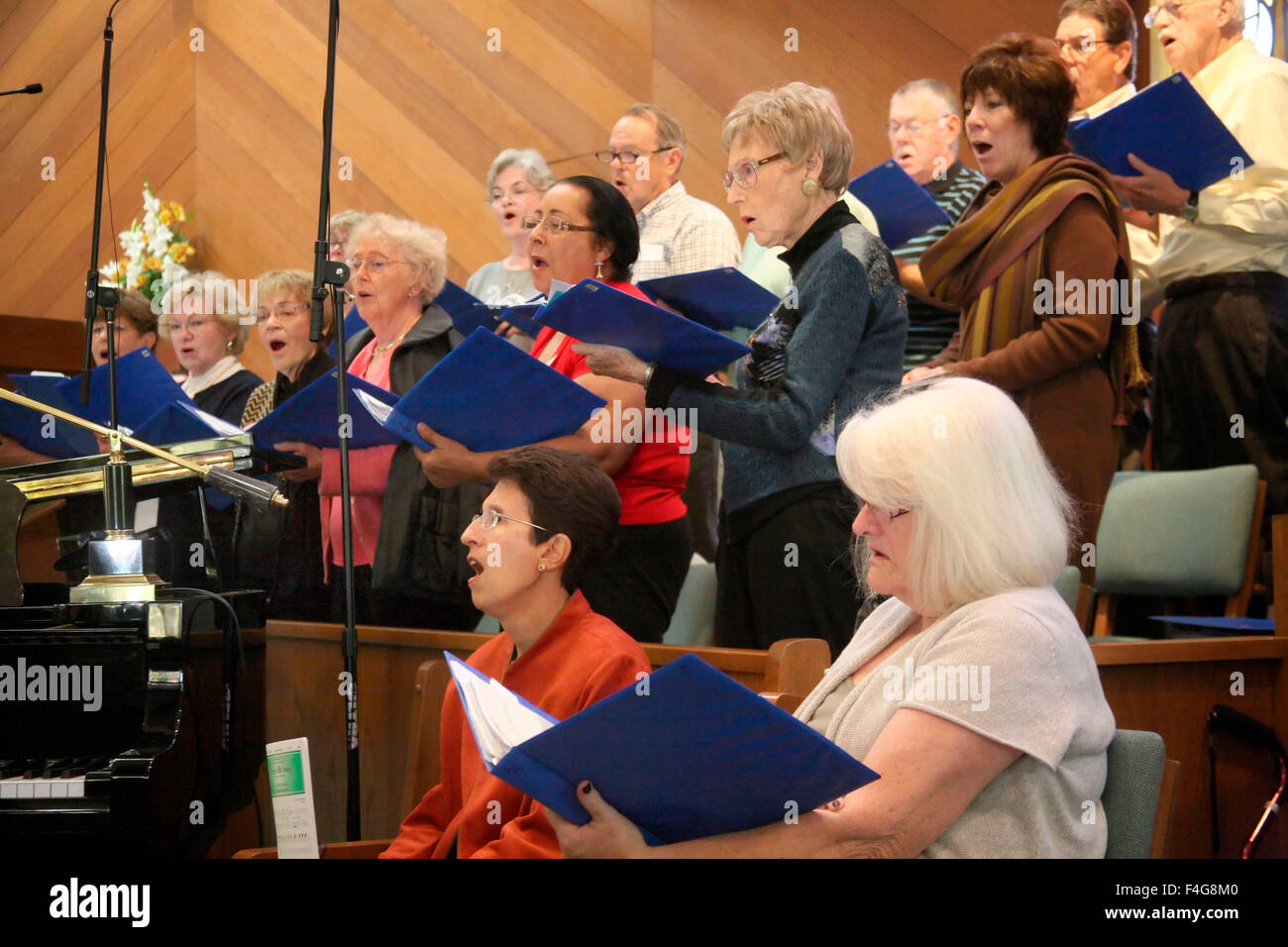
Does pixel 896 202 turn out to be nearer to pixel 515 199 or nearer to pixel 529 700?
pixel 515 199

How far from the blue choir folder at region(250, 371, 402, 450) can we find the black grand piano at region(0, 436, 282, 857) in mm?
386

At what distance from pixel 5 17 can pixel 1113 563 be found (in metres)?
6.86

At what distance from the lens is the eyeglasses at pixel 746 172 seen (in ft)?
8.50

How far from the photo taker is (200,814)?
2.42m

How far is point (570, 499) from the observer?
218 centimetres

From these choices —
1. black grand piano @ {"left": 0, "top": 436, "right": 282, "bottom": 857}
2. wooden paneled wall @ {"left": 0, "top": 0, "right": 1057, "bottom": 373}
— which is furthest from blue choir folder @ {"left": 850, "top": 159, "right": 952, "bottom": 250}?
wooden paneled wall @ {"left": 0, "top": 0, "right": 1057, "bottom": 373}

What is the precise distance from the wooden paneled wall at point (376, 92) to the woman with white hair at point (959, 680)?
11.7 ft

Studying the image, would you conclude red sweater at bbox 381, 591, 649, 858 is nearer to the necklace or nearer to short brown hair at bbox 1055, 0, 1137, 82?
the necklace

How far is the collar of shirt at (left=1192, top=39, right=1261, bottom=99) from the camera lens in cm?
335

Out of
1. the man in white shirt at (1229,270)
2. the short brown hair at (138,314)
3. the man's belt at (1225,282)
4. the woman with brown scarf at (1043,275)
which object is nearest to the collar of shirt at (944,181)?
the man in white shirt at (1229,270)

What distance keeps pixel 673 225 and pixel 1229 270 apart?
4.52 ft

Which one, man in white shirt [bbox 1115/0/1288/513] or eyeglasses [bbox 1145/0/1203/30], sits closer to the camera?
man in white shirt [bbox 1115/0/1288/513]

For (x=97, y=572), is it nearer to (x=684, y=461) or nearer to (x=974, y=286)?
(x=684, y=461)

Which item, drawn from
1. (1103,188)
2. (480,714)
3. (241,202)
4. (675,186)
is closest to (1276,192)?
(1103,188)
